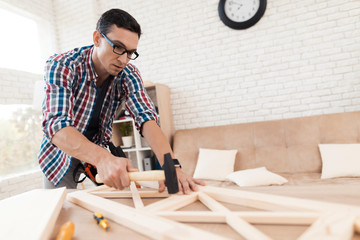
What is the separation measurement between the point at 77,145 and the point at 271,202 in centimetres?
74

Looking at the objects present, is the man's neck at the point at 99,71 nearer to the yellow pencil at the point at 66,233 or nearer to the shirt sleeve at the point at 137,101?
the shirt sleeve at the point at 137,101

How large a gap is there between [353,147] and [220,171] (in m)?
1.24

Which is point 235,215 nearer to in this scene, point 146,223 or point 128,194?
point 146,223

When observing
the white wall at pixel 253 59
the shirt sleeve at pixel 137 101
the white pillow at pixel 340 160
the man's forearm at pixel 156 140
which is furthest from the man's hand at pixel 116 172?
the white wall at pixel 253 59

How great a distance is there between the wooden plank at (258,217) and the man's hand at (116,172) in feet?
0.71

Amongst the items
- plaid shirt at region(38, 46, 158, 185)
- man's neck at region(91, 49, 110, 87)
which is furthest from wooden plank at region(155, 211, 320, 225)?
man's neck at region(91, 49, 110, 87)

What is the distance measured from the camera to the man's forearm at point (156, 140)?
1.23m

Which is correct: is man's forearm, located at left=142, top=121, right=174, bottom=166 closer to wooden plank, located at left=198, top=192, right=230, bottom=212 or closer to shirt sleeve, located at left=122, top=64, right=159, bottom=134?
shirt sleeve, located at left=122, top=64, right=159, bottom=134

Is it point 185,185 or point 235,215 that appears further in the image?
point 185,185

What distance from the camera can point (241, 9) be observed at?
9.86ft

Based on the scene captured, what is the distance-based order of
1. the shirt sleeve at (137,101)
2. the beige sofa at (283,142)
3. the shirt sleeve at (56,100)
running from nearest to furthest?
1. the shirt sleeve at (56,100)
2. the shirt sleeve at (137,101)
3. the beige sofa at (283,142)

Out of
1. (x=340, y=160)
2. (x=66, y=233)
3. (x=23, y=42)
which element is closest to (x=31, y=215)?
(x=66, y=233)

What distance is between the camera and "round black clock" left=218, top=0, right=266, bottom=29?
9.62 ft

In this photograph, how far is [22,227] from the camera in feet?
2.12
